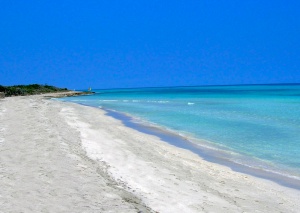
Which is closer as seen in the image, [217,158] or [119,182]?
[119,182]

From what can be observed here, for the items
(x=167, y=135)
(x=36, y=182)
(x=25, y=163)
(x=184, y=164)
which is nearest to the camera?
(x=36, y=182)

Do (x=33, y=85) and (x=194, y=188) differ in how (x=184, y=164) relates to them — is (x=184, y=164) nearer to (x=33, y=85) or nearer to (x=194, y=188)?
(x=194, y=188)

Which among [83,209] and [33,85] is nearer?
[83,209]

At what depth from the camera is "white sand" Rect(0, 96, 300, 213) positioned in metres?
6.32

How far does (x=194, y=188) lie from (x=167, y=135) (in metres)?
9.66

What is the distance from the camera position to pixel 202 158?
39.3ft

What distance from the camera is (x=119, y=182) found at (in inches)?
303

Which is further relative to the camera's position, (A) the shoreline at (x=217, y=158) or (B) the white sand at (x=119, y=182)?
(A) the shoreline at (x=217, y=158)

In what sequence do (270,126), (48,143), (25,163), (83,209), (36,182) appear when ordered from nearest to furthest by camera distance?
(83,209) < (36,182) < (25,163) < (48,143) < (270,126)

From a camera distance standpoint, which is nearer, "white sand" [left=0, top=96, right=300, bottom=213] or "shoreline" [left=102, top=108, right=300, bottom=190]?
"white sand" [left=0, top=96, right=300, bottom=213]

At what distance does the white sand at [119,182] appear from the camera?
632 centimetres

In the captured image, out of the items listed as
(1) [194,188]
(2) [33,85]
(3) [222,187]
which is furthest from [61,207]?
(2) [33,85]

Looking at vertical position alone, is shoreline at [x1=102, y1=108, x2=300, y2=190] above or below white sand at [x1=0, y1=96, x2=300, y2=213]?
below

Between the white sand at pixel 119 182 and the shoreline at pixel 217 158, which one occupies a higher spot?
the white sand at pixel 119 182
